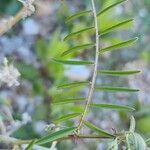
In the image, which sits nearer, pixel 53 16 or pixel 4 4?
pixel 4 4

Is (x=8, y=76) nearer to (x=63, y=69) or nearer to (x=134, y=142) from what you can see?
(x=134, y=142)

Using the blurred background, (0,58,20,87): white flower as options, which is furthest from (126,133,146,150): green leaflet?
the blurred background

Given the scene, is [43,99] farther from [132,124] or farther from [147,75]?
[132,124]

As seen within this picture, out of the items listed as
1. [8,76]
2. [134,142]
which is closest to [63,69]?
[8,76]

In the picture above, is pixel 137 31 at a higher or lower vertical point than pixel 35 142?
higher

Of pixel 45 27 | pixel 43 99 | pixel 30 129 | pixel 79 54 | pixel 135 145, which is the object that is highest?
pixel 45 27

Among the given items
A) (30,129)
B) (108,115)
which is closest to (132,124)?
(30,129)
